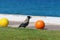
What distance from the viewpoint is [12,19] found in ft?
51.7

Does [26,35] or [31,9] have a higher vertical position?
[31,9]

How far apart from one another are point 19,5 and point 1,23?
60.6 feet

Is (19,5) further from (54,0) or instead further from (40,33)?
(40,33)

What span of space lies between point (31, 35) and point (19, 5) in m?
21.2

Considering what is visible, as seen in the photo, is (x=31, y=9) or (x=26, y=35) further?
(x=31, y=9)

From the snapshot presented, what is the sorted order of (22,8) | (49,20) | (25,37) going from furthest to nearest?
(22,8) → (49,20) → (25,37)

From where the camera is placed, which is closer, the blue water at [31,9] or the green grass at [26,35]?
the green grass at [26,35]

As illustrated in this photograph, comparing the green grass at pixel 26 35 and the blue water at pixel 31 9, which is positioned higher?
the blue water at pixel 31 9

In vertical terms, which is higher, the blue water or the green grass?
the blue water

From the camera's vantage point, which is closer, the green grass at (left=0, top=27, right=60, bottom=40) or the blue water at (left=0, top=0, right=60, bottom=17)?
the green grass at (left=0, top=27, right=60, bottom=40)

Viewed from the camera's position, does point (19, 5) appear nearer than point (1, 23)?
No

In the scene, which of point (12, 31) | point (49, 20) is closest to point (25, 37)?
point (12, 31)

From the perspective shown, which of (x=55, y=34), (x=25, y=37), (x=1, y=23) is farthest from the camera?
(x=1, y=23)

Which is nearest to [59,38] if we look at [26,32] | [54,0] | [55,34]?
[55,34]
